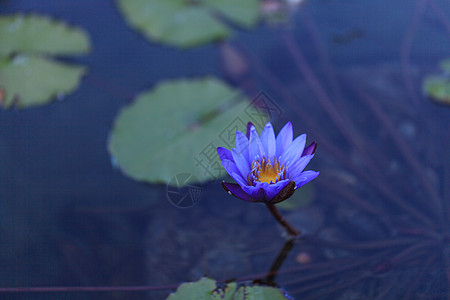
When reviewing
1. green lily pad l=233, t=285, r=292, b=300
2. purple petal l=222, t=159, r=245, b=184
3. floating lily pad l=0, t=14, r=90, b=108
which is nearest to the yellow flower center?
purple petal l=222, t=159, r=245, b=184

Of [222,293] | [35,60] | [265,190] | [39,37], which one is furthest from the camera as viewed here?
[39,37]

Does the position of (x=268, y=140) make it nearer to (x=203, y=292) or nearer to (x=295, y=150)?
(x=295, y=150)

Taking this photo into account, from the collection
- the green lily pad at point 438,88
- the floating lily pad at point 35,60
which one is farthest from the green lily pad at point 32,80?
the green lily pad at point 438,88

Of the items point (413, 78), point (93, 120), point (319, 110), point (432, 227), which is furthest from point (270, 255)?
point (413, 78)

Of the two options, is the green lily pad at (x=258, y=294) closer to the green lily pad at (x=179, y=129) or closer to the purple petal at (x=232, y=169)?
the purple petal at (x=232, y=169)

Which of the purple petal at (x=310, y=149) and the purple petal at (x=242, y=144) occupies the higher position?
the purple petal at (x=310, y=149)

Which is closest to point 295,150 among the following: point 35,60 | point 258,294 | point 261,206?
point 258,294

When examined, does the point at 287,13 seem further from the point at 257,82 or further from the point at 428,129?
the point at 428,129

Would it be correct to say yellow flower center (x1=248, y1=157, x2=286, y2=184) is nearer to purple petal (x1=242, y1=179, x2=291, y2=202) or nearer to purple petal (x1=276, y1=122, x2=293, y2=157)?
purple petal (x1=276, y1=122, x2=293, y2=157)
